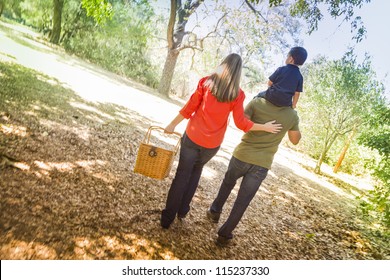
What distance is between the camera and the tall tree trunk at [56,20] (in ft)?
82.8

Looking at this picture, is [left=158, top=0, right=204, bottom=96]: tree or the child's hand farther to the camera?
[left=158, top=0, right=204, bottom=96]: tree

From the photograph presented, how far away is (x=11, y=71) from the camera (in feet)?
28.9

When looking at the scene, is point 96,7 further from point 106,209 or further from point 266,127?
point 266,127

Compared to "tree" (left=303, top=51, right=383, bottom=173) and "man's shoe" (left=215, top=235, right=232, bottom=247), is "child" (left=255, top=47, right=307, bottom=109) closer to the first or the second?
"man's shoe" (left=215, top=235, right=232, bottom=247)

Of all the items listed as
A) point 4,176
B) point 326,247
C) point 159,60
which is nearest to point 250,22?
point 159,60

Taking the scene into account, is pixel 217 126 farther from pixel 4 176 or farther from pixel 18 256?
pixel 4 176

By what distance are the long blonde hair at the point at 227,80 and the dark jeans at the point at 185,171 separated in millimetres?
612

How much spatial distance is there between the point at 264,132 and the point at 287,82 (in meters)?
0.60

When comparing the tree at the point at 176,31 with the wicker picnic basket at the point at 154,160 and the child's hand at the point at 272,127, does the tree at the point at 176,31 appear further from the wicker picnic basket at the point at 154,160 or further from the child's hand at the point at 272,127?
the child's hand at the point at 272,127

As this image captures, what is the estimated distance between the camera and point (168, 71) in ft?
68.1

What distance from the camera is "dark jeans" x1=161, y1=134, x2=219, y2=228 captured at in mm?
3242

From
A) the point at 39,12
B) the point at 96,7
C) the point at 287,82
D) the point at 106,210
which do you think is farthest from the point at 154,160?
the point at 39,12

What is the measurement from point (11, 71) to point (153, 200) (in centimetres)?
727

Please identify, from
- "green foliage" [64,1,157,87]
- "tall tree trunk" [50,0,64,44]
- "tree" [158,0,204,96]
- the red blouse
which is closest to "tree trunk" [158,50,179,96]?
"tree" [158,0,204,96]
